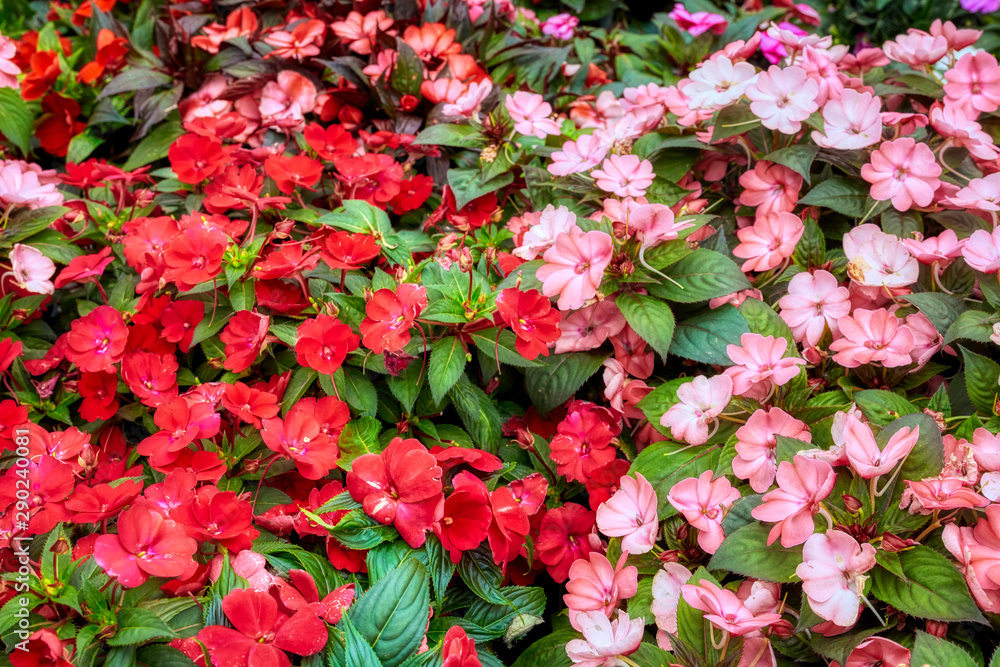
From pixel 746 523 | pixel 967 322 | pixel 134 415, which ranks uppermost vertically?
pixel 967 322

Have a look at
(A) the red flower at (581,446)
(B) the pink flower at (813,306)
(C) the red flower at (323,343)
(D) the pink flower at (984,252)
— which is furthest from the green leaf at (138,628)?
(D) the pink flower at (984,252)

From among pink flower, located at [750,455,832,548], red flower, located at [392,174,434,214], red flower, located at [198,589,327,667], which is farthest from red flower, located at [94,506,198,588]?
red flower, located at [392,174,434,214]

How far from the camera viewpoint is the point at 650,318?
1427 millimetres

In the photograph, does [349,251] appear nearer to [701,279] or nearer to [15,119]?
[701,279]

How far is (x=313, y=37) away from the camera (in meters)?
2.25

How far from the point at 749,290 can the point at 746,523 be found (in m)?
0.63

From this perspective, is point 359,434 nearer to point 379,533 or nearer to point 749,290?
point 379,533

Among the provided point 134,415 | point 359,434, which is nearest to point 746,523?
point 359,434

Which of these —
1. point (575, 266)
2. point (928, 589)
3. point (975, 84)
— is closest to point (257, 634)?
point (575, 266)

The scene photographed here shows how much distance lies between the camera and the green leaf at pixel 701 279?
4.75ft

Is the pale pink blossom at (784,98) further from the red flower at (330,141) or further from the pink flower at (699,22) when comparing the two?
the pink flower at (699,22)

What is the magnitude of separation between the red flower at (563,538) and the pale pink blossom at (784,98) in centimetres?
96

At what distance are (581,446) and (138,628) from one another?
0.87 m

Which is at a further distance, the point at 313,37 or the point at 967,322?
the point at 313,37
